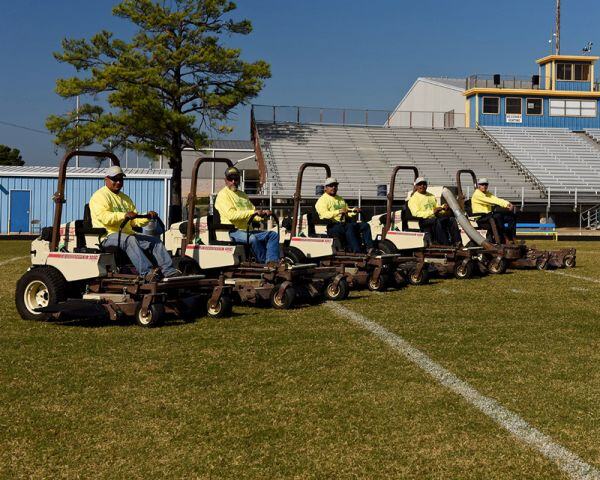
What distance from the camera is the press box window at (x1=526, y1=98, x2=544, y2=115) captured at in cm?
4450

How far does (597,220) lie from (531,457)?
111 ft

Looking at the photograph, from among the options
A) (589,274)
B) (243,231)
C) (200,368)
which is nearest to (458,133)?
(589,274)

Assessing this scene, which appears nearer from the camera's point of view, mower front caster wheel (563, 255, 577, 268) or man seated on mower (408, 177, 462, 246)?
man seated on mower (408, 177, 462, 246)

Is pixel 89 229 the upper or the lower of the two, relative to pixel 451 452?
upper

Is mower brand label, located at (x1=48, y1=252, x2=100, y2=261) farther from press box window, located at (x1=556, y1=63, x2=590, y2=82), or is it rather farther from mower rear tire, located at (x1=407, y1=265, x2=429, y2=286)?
press box window, located at (x1=556, y1=63, x2=590, y2=82)

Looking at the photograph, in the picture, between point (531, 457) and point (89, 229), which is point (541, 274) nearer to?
point (89, 229)

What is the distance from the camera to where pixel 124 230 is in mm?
8070

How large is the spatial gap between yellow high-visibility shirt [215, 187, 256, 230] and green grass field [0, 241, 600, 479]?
181 centimetres

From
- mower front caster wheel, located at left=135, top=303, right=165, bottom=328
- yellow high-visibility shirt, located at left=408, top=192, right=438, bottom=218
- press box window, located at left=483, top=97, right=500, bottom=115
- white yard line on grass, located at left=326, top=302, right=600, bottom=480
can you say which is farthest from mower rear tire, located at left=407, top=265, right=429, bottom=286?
press box window, located at left=483, top=97, right=500, bottom=115

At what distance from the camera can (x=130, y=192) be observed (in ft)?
103

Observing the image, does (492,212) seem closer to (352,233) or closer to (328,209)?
(352,233)

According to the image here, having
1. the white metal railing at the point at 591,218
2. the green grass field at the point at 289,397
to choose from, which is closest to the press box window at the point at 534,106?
the white metal railing at the point at 591,218

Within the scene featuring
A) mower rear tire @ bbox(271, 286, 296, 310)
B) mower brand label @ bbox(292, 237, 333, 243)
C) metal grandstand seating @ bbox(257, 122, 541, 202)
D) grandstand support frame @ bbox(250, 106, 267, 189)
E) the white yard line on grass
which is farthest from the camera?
grandstand support frame @ bbox(250, 106, 267, 189)

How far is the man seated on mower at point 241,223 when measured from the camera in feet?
30.7
